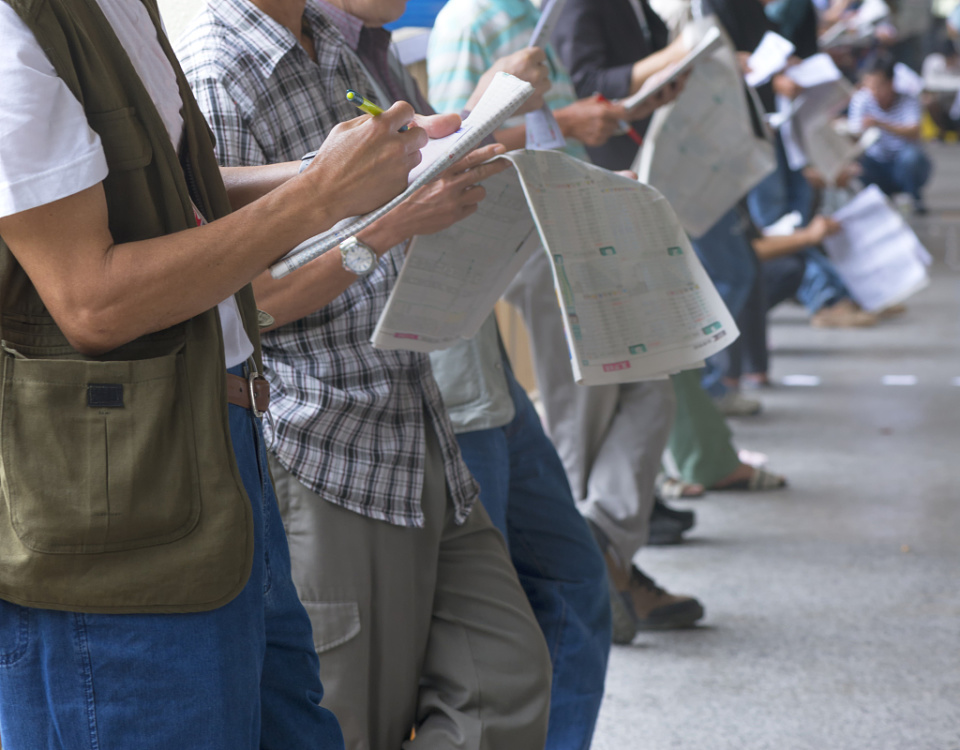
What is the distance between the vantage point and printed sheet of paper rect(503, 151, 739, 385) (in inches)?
63.5

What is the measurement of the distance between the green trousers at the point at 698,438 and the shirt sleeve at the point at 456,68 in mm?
1818

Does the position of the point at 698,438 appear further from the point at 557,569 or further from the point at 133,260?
the point at 133,260

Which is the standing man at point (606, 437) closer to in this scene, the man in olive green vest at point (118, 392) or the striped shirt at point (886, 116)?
the man in olive green vest at point (118, 392)

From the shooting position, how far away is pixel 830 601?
3240 millimetres

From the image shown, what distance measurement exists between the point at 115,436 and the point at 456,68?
5.17 feet

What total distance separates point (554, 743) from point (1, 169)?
1432 millimetres

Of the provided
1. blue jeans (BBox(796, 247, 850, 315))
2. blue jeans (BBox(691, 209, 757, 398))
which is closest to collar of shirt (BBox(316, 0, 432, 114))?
blue jeans (BBox(691, 209, 757, 398))

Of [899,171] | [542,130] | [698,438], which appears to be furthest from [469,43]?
[899,171]

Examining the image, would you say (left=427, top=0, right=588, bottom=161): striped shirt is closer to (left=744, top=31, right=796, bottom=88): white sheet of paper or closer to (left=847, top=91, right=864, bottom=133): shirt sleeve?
(left=744, top=31, right=796, bottom=88): white sheet of paper

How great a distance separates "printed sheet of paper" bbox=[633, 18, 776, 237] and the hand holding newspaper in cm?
149

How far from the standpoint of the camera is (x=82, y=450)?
1008 millimetres

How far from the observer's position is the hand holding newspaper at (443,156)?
114 cm

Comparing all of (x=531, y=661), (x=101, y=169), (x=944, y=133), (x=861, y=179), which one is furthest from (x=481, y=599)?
(x=944, y=133)

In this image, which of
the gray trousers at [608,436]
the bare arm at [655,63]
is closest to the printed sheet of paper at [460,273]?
the gray trousers at [608,436]
